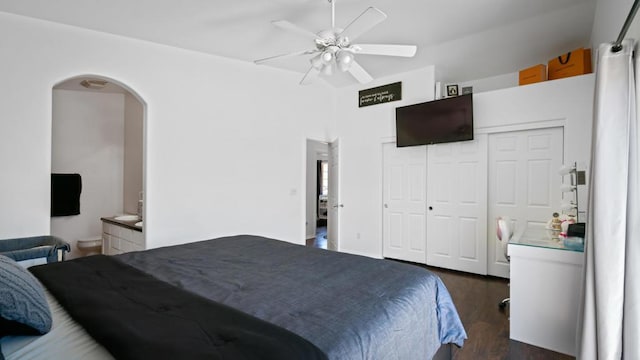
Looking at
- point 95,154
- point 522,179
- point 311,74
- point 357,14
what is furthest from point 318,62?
point 95,154

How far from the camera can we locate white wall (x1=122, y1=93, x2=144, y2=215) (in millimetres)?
4441

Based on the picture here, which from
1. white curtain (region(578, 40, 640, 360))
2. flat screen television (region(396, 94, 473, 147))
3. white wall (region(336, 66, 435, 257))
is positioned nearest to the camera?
white curtain (region(578, 40, 640, 360))

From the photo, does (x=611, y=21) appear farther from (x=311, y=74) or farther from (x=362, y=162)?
(x=362, y=162)

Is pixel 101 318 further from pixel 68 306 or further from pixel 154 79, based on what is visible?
pixel 154 79

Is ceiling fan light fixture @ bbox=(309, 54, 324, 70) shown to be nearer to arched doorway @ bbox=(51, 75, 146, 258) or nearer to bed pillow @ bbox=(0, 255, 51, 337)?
bed pillow @ bbox=(0, 255, 51, 337)

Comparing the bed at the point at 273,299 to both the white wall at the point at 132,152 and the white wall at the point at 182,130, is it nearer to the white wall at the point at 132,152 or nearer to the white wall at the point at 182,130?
the white wall at the point at 182,130

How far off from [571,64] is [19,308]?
15.8 feet

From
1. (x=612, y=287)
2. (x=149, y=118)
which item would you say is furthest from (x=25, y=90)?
(x=612, y=287)

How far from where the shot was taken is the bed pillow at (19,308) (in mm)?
980

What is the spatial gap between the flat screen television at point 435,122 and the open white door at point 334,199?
1.16 metres

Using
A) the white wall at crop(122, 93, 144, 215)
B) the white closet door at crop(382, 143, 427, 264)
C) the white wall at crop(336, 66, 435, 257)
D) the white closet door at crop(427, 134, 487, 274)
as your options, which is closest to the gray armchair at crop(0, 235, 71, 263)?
the white wall at crop(122, 93, 144, 215)

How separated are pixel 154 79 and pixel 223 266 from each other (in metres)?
2.56

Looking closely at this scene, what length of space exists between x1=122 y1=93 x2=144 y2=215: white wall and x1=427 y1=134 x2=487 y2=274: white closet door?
4.22 meters

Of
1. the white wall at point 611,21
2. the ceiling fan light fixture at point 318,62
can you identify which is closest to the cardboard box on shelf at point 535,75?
the white wall at point 611,21
